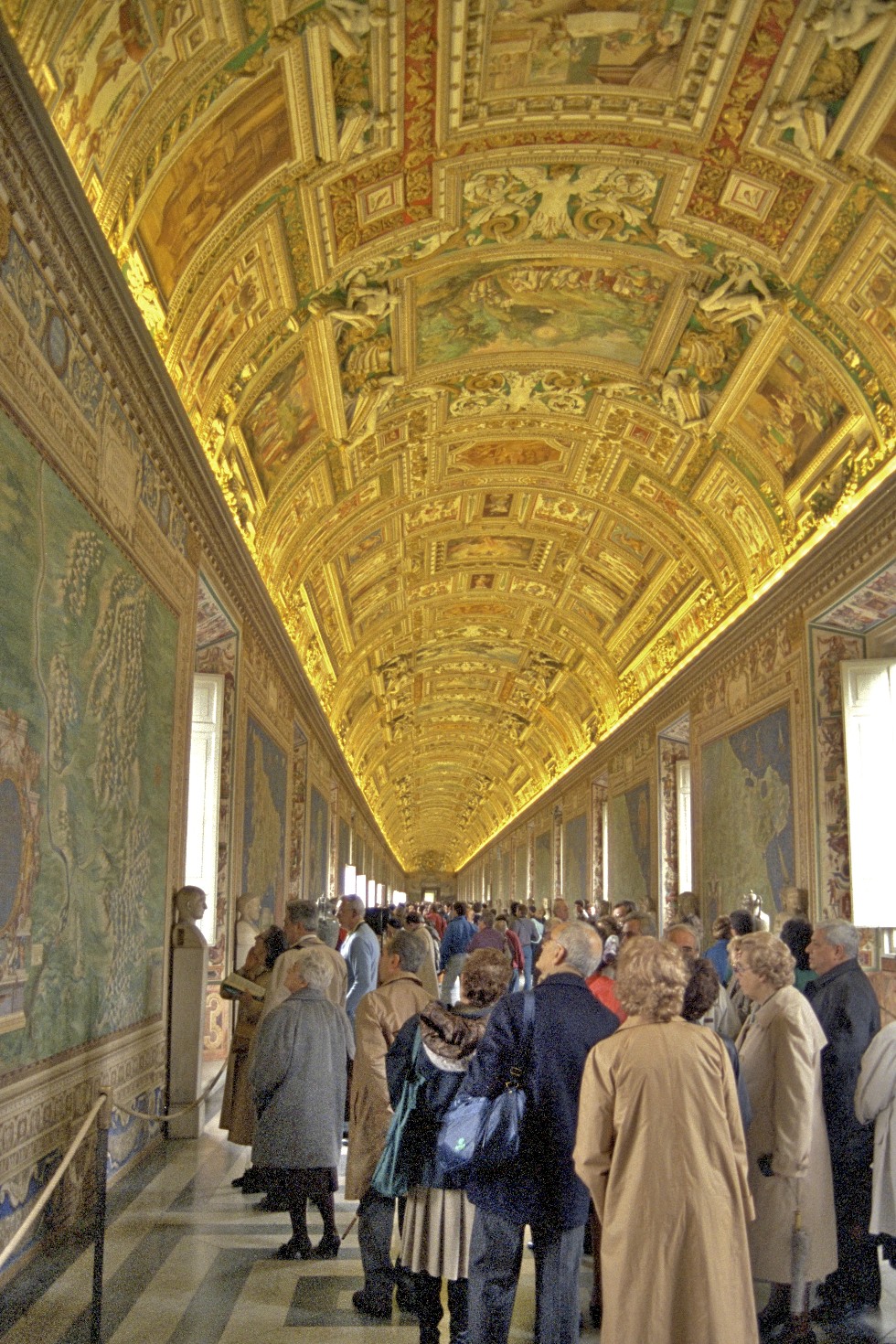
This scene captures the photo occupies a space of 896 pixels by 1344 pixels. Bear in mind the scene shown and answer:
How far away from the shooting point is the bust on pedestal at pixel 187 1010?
1016 cm

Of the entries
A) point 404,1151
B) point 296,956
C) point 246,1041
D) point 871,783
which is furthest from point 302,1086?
point 871,783

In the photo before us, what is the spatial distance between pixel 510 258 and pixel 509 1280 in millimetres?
10945

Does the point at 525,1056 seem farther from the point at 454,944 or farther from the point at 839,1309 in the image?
the point at 454,944

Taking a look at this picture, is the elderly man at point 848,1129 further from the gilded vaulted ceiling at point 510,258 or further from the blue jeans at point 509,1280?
the gilded vaulted ceiling at point 510,258

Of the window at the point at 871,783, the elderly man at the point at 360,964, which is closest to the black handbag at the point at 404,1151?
the elderly man at the point at 360,964

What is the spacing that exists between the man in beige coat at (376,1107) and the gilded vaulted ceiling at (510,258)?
5.79 meters

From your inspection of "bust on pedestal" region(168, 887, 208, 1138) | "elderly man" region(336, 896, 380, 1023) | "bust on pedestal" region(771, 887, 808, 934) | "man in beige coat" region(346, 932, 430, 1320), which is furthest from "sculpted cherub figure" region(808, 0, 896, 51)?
"bust on pedestal" region(168, 887, 208, 1138)

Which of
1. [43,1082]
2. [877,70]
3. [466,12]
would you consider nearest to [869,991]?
[43,1082]

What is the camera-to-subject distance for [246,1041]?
854cm

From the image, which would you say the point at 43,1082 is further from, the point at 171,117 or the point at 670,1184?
the point at 171,117

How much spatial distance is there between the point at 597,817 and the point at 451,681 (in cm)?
658

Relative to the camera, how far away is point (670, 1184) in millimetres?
3928

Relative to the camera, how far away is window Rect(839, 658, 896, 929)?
13.1 m

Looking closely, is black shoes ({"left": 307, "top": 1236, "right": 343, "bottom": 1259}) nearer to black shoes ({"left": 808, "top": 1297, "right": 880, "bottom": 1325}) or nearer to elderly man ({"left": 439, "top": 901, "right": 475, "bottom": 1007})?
black shoes ({"left": 808, "top": 1297, "right": 880, "bottom": 1325})
